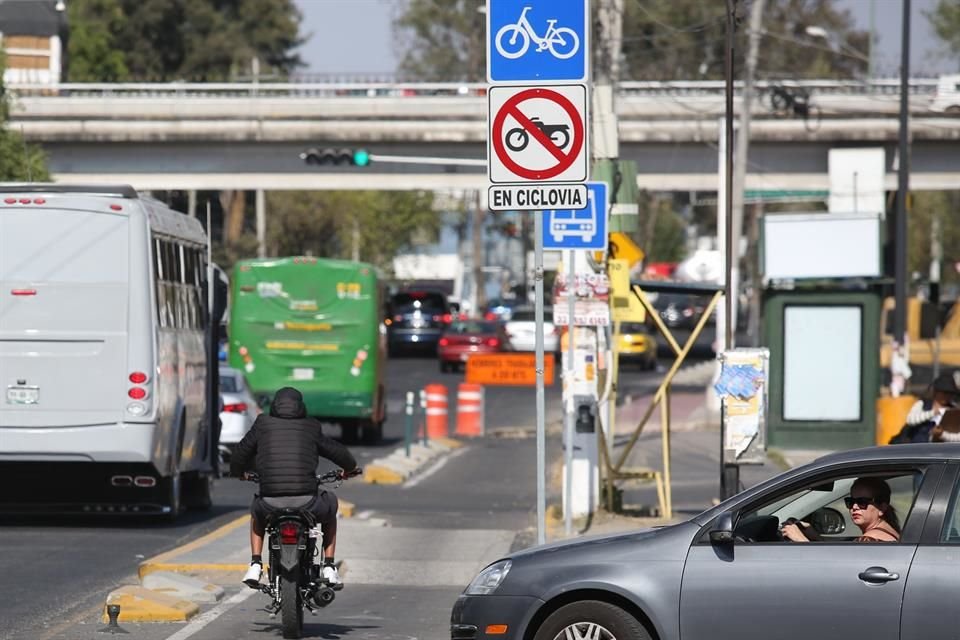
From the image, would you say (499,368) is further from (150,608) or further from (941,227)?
(941,227)

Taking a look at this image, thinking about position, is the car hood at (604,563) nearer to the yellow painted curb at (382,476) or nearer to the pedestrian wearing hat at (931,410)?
the pedestrian wearing hat at (931,410)

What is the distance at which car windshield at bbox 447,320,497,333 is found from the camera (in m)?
50.5

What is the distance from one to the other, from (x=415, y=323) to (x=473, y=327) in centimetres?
681

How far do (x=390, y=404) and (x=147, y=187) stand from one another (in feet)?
32.8

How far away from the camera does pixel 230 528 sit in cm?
1680

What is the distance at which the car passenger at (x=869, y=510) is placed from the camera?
8.48 metres

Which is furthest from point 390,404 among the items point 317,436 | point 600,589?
point 600,589

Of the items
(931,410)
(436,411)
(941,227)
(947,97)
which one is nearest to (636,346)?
(947,97)

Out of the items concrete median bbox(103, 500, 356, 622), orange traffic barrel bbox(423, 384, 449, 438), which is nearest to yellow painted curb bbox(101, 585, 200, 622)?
concrete median bbox(103, 500, 356, 622)

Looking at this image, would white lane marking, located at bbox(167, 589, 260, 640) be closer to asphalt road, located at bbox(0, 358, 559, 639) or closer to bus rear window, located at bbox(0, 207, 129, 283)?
asphalt road, located at bbox(0, 358, 559, 639)

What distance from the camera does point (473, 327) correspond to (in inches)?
2000

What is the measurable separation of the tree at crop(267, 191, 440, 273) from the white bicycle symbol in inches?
2515

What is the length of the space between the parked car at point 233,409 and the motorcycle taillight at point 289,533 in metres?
14.2

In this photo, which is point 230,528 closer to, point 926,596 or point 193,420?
point 193,420
